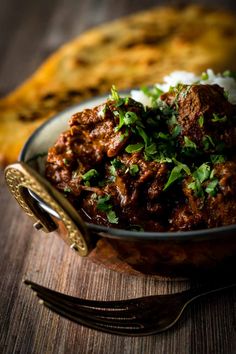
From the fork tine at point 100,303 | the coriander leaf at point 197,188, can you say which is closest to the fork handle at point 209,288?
the fork tine at point 100,303

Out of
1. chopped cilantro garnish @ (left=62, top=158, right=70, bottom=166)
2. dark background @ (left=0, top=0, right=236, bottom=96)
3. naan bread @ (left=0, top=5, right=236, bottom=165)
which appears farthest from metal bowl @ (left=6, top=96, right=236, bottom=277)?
dark background @ (left=0, top=0, right=236, bottom=96)

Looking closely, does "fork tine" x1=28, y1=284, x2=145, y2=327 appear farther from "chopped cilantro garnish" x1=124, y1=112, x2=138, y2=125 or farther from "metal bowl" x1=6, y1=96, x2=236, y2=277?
"chopped cilantro garnish" x1=124, y1=112, x2=138, y2=125

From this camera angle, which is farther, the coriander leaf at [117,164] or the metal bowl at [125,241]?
the coriander leaf at [117,164]

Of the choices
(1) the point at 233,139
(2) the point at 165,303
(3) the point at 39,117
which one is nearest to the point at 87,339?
(2) the point at 165,303

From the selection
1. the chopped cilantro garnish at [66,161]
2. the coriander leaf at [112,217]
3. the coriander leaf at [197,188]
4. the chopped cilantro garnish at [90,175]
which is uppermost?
the chopped cilantro garnish at [66,161]

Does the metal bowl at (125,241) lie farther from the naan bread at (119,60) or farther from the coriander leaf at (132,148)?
the naan bread at (119,60)

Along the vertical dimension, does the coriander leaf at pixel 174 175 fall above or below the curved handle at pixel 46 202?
below

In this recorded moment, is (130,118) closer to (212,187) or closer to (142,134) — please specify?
(142,134)

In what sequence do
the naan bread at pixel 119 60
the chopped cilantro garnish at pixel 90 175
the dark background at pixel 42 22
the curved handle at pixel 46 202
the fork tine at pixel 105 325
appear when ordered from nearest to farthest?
1. the curved handle at pixel 46 202
2. the fork tine at pixel 105 325
3. the chopped cilantro garnish at pixel 90 175
4. the naan bread at pixel 119 60
5. the dark background at pixel 42 22
